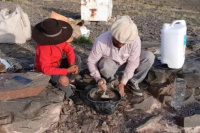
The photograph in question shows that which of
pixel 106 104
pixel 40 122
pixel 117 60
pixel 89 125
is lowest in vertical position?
pixel 89 125

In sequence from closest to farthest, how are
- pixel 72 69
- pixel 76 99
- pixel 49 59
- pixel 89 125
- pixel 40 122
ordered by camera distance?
1. pixel 40 122
2. pixel 89 125
3. pixel 49 59
4. pixel 72 69
5. pixel 76 99

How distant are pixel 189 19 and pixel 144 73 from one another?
7479 millimetres

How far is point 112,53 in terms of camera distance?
11.6 ft

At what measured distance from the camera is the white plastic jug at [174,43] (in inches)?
145

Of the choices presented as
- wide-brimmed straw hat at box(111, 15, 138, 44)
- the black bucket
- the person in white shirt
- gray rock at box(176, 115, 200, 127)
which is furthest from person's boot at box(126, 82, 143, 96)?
wide-brimmed straw hat at box(111, 15, 138, 44)

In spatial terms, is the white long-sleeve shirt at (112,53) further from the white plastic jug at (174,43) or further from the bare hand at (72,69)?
the white plastic jug at (174,43)

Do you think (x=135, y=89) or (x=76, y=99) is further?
(x=135, y=89)

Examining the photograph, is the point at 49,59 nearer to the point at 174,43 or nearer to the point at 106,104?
the point at 106,104

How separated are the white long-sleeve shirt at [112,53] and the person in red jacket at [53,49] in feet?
0.81

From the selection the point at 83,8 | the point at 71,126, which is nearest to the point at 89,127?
the point at 71,126

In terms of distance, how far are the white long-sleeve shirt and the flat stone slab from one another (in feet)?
1.88

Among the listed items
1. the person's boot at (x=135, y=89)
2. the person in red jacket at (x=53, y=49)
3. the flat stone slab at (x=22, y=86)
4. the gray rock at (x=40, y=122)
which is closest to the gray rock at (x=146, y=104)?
the person's boot at (x=135, y=89)

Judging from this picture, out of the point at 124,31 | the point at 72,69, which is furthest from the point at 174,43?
Answer: the point at 72,69

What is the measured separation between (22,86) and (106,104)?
0.94 meters
